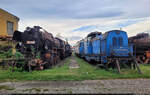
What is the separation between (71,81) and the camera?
678 cm

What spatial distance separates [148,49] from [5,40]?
1783 centimetres

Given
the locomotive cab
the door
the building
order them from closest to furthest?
the locomotive cab → the building → the door

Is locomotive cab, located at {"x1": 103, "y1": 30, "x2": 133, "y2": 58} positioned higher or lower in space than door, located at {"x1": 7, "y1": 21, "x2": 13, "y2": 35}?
lower

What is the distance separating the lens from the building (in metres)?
17.9

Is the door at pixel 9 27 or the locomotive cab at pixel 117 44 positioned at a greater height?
the door at pixel 9 27

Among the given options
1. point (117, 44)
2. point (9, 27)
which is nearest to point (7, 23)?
point (9, 27)

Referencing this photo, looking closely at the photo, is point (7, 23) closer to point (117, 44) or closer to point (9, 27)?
point (9, 27)

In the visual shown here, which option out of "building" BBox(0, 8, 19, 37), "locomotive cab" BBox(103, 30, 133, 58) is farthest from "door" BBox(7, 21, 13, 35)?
"locomotive cab" BBox(103, 30, 133, 58)

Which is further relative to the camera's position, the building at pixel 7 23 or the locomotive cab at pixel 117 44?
the building at pixel 7 23

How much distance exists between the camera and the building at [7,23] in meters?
17.9

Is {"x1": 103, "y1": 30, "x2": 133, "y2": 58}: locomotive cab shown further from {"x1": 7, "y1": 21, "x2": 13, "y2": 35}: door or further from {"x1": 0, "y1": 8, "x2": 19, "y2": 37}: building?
{"x1": 7, "y1": 21, "x2": 13, "y2": 35}: door

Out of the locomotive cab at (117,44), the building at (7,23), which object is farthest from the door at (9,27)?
the locomotive cab at (117,44)

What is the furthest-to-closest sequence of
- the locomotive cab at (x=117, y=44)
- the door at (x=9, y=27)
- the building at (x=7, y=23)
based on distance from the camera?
the door at (x=9, y=27)
the building at (x=7, y=23)
the locomotive cab at (x=117, y=44)

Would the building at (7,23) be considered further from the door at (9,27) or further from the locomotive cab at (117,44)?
the locomotive cab at (117,44)
